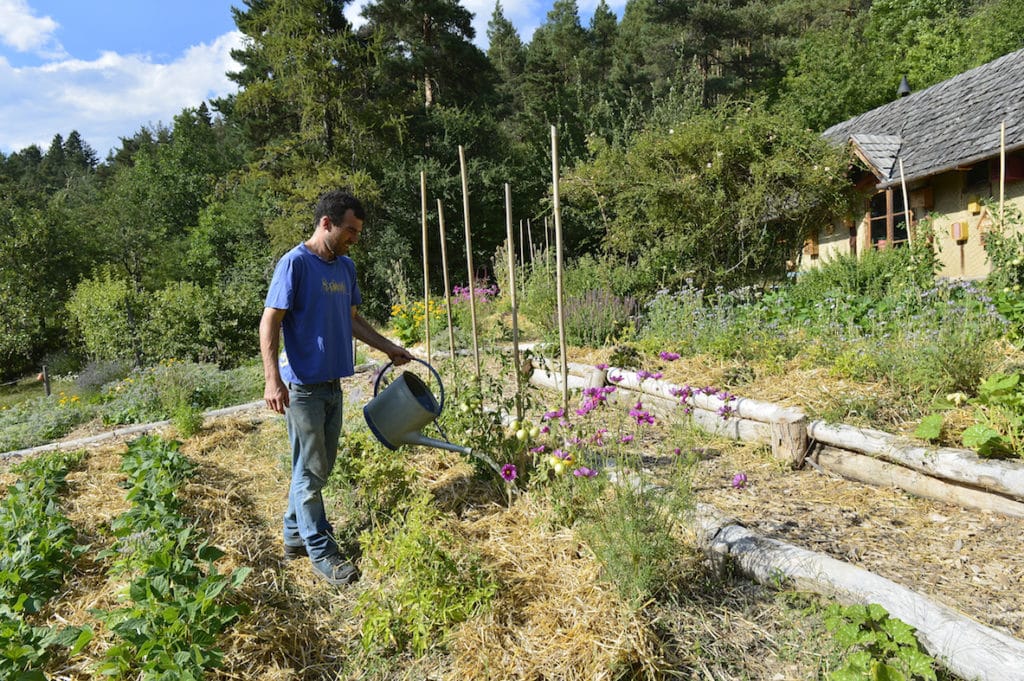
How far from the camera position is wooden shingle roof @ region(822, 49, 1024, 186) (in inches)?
380

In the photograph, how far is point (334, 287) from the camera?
2.74 meters

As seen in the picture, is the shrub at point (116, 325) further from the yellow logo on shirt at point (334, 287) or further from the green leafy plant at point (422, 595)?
the green leafy plant at point (422, 595)

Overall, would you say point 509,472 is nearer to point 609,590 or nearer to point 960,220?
point 609,590

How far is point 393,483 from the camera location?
3.16m

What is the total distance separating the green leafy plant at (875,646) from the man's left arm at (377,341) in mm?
2120

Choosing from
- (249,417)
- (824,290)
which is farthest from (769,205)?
(249,417)

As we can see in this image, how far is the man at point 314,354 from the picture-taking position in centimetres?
258

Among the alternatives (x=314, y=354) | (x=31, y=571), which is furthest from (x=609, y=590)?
(x=31, y=571)

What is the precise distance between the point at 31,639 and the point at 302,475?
1.04m

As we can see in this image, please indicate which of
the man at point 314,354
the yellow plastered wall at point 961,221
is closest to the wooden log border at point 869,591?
the man at point 314,354

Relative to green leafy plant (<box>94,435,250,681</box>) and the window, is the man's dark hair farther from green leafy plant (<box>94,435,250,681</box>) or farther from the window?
the window

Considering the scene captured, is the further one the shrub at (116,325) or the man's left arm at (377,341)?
the shrub at (116,325)

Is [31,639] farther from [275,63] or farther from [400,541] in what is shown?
[275,63]

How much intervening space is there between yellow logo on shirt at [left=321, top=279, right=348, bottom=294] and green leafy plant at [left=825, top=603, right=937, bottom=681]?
90.1 inches
